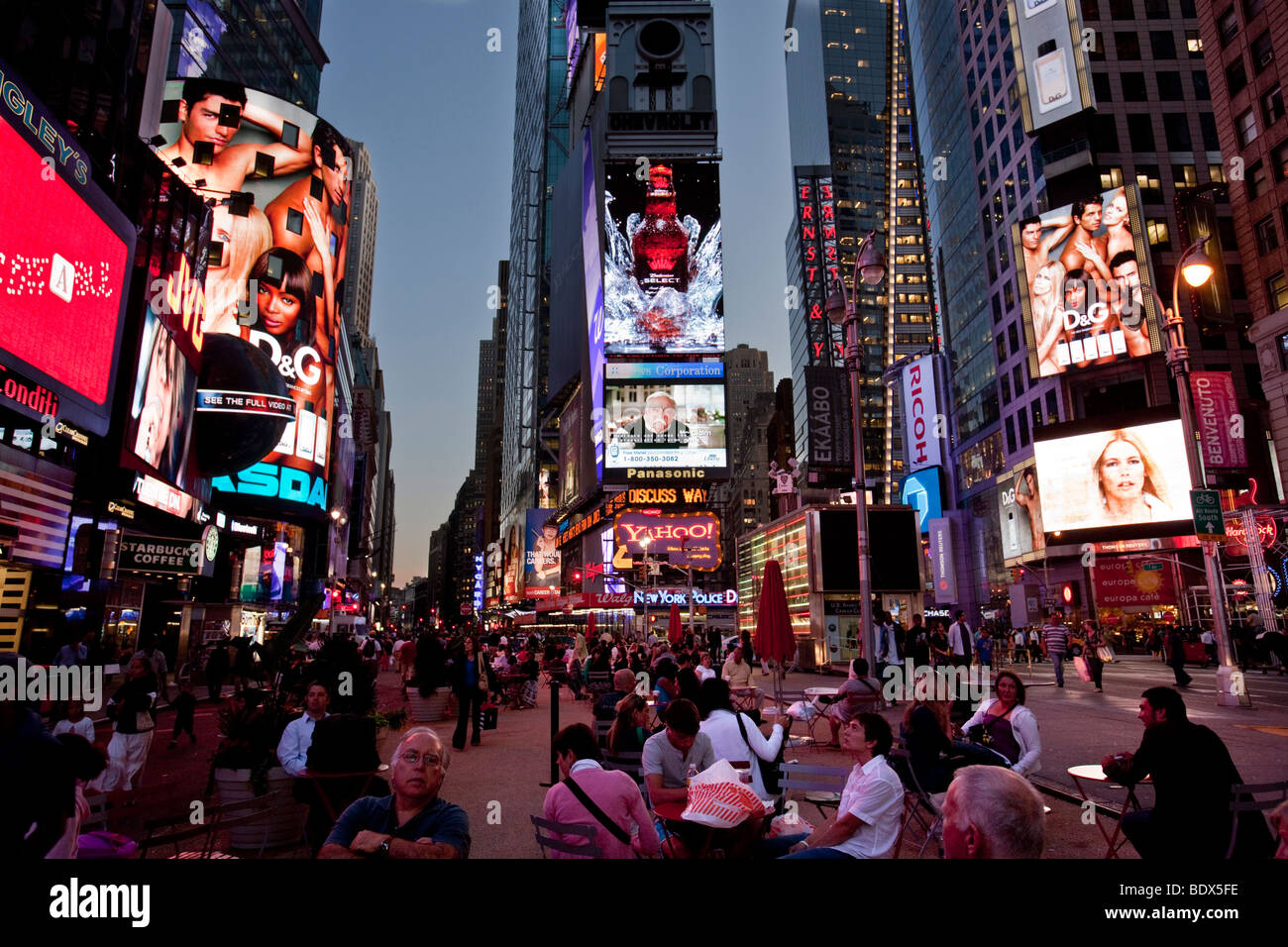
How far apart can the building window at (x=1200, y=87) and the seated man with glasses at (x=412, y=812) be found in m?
74.0

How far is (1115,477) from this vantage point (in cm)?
4422

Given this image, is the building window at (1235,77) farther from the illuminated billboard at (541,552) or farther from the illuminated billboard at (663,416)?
the illuminated billboard at (541,552)

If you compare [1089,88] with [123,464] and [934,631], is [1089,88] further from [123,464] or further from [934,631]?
[123,464]

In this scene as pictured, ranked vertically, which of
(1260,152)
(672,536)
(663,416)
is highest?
(1260,152)

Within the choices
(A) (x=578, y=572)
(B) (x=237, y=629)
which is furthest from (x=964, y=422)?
(B) (x=237, y=629)

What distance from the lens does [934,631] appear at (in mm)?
23672

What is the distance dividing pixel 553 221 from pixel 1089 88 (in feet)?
258

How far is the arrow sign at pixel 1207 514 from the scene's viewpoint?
16.2 m

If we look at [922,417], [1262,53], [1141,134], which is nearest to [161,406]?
[1262,53]

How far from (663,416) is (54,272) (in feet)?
195

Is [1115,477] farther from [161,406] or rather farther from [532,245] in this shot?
[532,245]

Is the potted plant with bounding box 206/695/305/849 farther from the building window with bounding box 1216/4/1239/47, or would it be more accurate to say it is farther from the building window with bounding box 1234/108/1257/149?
the building window with bounding box 1216/4/1239/47

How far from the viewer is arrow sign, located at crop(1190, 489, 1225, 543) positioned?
1617 cm

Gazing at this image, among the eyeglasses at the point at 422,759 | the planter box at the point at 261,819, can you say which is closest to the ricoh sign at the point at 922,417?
the planter box at the point at 261,819
